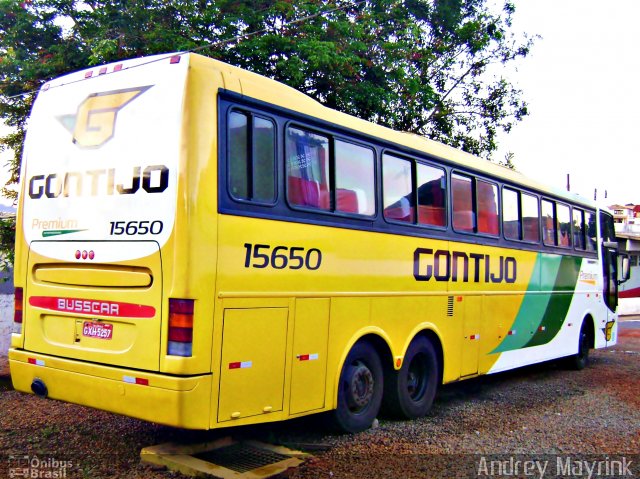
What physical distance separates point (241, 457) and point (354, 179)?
9.33 feet

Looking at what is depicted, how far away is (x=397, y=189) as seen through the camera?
7.31 metres

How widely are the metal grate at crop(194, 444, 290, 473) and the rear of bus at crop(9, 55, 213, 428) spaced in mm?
643

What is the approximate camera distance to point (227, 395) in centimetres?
512

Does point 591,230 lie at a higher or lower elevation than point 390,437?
higher

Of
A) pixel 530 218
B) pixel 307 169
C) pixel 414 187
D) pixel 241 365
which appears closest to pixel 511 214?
pixel 530 218

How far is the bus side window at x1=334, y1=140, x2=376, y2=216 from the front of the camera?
21.3 feet

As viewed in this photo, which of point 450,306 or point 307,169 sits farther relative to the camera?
point 450,306

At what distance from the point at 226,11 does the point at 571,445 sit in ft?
26.3

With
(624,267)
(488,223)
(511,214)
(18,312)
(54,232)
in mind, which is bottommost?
(18,312)

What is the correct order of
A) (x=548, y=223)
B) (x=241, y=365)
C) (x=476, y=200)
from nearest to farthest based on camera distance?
(x=241, y=365), (x=476, y=200), (x=548, y=223)

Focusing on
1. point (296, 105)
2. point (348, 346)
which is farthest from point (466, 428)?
point (296, 105)

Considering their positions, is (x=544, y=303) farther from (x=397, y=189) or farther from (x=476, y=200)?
(x=397, y=189)

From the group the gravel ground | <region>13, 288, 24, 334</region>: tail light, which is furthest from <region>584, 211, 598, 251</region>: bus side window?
<region>13, 288, 24, 334</region>: tail light

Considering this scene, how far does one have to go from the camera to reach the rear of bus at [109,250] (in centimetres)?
495
